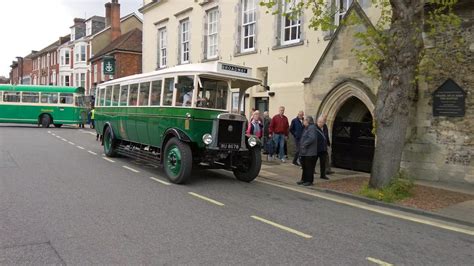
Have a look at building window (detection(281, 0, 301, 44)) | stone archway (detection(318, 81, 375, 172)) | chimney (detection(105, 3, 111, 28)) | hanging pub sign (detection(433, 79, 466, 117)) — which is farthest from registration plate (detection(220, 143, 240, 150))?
chimney (detection(105, 3, 111, 28))

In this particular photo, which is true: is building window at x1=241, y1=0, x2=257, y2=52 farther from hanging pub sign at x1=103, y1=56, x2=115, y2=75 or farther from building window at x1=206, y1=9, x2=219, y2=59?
hanging pub sign at x1=103, y1=56, x2=115, y2=75

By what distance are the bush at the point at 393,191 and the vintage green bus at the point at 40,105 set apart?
→ 2645 centimetres

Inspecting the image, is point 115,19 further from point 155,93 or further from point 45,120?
point 155,93

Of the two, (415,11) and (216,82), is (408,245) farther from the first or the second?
(216,82)

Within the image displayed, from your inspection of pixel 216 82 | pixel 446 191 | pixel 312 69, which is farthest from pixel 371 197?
pixel 312 69

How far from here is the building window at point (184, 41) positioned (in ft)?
75.5

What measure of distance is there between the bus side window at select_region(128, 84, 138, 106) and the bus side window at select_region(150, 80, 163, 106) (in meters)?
1.13

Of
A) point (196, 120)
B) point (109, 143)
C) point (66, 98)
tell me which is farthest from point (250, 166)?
point (66, 98)

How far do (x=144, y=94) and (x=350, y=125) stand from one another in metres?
6.26

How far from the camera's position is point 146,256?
4.69 metres

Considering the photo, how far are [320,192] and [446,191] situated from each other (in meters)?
2.83

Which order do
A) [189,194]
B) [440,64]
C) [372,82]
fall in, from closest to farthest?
[189,194] < [440,64] < [372,82]

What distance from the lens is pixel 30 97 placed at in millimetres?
29953

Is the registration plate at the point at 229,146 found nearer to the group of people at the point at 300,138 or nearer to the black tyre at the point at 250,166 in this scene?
the black tyre at the point at 250,166
